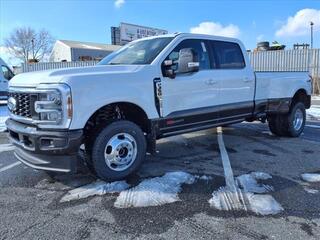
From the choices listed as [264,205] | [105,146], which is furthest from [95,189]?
[264,205]

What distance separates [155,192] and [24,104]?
6.64 feet

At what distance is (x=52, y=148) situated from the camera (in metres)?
4.33

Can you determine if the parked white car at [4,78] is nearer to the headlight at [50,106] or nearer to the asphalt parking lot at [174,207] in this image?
the asphalt parking lot at [174,207]

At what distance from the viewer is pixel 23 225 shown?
3623 mm

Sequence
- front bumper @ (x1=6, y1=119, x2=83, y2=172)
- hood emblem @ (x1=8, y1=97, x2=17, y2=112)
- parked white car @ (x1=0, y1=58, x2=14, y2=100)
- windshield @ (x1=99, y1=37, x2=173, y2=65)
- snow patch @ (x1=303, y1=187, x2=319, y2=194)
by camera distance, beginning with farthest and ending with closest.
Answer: parked white car @ (x1=0, y1=58, x2=14, y2=100), windshield @ (x1=99, y1=37, x2=173, y2=65), hood emblem @ (x1=8, y1=97, x2=17, y2=112), snow patch @ (x1=303, y1=187, x2=319, y2=194), front bumper @ (x1=6, y1=119, x2=83, y2=172)

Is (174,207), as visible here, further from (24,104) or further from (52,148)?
(24,104)

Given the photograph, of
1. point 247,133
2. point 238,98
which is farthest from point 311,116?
point 238,98

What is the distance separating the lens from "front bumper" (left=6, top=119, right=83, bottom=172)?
14.1 feet

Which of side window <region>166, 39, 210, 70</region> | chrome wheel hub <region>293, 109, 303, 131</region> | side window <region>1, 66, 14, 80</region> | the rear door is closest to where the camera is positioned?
side window <region>166, 39, 210, 70</region>

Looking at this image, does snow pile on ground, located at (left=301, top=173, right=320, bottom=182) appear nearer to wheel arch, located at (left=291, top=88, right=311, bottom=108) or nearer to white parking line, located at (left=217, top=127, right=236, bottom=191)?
white parking line, located at (left=217, top=127, right=236, bottom=191)

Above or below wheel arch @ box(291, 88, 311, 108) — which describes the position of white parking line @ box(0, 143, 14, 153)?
below

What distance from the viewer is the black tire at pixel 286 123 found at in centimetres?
809

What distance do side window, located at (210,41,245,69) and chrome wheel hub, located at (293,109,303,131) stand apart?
7.56ft

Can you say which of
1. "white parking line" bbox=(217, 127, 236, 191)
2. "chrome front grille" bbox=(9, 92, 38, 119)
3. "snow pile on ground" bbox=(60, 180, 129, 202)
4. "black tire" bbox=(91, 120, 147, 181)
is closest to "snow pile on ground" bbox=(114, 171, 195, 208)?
"snow pile on ground" bbox=(60, 180, 129, 202)
